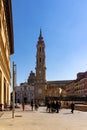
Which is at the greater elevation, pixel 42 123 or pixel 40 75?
pixel 40 75

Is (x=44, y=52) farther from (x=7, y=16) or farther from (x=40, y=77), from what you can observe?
(x=7, y=16)

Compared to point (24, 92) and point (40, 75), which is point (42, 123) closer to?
point (40, 75)

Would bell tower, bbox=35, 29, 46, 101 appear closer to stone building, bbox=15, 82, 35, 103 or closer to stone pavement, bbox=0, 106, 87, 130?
stone building, bbox=15, 82, 35, 103

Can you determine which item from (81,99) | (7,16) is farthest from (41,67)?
(7,16)

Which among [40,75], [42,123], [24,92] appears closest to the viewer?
[42,123]

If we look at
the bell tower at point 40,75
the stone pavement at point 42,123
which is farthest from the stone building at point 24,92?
the stone pavement at point 42,123

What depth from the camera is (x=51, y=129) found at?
57.6 feet

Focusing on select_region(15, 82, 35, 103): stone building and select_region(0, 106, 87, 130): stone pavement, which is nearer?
select_region(0, 106, 87, 130): stone pavement

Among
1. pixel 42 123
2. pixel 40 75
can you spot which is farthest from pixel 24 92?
pixel 42 123

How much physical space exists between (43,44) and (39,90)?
21.5 m

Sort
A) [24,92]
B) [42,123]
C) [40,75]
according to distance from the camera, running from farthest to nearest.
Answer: [24,92]
[40,75]
[42,123]

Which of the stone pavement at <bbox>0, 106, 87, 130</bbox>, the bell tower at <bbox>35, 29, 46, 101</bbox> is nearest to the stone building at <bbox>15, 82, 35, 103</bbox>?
the bell tower at <bbox>35, 29, 46, 101</bbox>

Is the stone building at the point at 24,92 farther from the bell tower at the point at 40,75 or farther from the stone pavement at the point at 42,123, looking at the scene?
the stone pavement at the point at 42,123

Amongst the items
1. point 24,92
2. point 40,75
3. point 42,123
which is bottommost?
point 42,123
